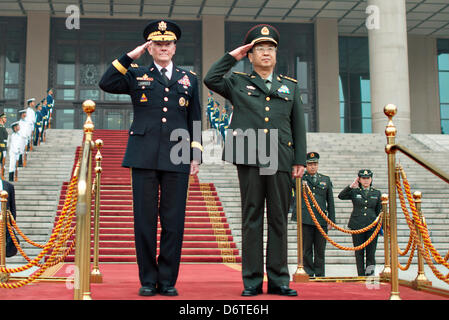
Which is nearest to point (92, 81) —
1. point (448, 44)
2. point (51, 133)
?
point (51, 133)

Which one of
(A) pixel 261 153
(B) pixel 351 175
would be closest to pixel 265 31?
(A) pixel 261 153

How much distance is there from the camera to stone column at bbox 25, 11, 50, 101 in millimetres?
26375

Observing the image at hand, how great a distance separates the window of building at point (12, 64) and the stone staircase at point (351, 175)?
10925mm

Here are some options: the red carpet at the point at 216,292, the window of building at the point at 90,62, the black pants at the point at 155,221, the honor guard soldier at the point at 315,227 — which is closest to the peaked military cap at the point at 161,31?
the black pants at the point at 155,221

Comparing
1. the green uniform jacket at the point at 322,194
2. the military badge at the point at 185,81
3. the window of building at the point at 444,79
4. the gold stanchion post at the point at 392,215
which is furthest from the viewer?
the window of building at the point at 444,79

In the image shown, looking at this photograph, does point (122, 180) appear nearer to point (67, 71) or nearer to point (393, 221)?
point (393, 221)

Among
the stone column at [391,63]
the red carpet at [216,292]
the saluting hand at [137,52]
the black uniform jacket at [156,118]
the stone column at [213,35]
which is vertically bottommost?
the red carpet at [216,292]

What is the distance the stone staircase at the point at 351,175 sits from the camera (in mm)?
11125

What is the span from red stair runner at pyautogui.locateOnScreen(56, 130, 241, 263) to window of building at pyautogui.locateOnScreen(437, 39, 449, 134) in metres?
20.5

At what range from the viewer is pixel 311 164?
7582 mm

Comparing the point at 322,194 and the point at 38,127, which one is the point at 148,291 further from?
the point at 38,127

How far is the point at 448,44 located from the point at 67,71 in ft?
68.5

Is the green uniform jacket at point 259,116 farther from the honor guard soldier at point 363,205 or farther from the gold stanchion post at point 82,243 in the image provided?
the honor guard soldier at point 363,205

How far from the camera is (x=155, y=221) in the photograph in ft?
13.8
